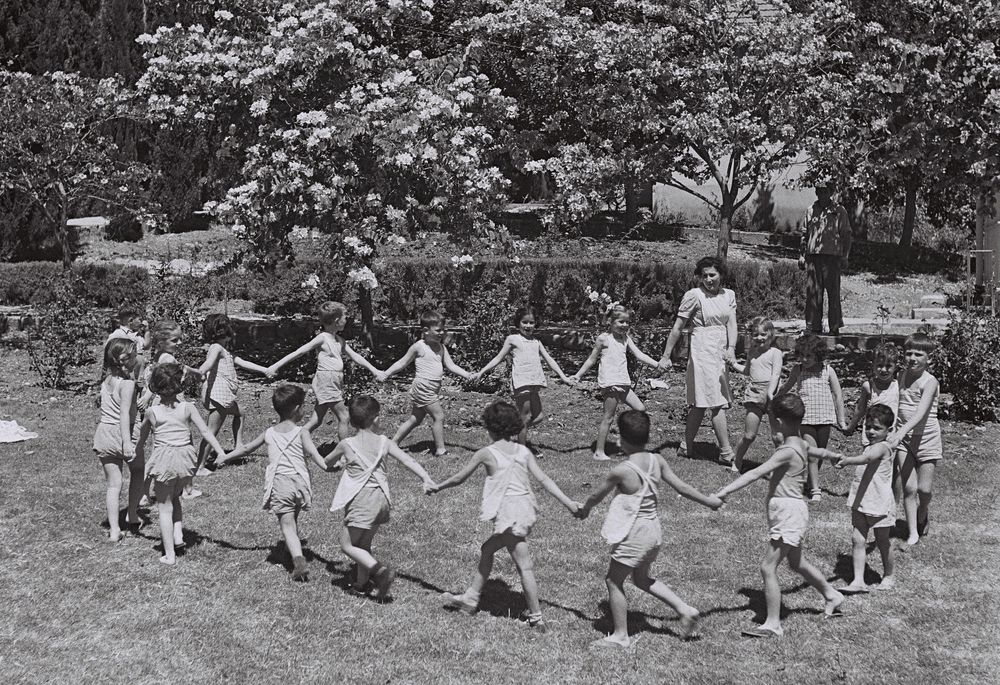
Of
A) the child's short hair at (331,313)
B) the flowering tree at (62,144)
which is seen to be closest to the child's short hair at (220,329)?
the child's short hair at (331,313)

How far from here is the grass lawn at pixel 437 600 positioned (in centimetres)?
609

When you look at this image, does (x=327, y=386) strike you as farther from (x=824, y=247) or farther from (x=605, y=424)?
(x=824, y=247)

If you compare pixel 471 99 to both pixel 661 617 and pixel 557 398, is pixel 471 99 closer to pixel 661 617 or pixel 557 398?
pixel 557 398

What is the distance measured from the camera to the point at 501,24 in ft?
54.6

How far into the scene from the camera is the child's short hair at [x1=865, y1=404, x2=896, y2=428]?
23.5 feet

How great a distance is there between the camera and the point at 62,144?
871 inches

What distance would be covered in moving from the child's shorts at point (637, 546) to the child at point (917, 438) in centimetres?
279

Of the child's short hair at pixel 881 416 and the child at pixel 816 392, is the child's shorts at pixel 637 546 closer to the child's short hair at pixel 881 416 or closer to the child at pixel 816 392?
the child's short hair at pixel 881 416

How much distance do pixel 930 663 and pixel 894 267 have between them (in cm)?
2619

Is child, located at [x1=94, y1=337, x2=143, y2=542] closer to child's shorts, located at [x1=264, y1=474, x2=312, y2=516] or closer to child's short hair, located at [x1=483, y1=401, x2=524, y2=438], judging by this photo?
child's shorts, located at [x1=264, y1=474, x2=312, y2=516]

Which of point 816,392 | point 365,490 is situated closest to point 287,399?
point 365,490

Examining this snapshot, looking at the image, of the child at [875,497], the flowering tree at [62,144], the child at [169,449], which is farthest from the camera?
the flowering tree at [62,144]

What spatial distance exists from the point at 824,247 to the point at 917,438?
320 inches

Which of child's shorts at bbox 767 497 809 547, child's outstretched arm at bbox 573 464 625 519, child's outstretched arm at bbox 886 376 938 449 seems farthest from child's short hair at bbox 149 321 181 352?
child's outstretched arm at bbox 886 376 938 449
